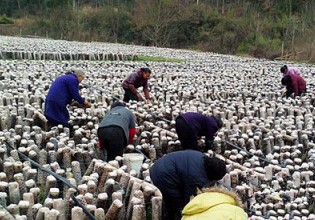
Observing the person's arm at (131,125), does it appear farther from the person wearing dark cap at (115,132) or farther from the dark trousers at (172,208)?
the dark trousers at (172,208)

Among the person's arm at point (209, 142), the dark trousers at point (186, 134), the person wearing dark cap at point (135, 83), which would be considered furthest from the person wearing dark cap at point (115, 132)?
the person wearing dark cap at point (135, 83)

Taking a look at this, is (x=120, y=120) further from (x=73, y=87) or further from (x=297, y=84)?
(x=297, y=84)

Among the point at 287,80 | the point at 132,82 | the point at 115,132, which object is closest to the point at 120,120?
the point at 115,132

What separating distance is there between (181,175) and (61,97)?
3183mm

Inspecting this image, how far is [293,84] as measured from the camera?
10.4 m

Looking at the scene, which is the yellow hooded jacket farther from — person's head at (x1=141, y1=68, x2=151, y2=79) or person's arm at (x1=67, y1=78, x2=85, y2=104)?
person's head at (x1=141, y1=68, x2=151, y2=79)

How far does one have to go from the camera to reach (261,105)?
30.9 ft

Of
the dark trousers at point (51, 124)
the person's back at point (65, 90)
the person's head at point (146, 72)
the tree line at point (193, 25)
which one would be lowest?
the dark trousers at point (51, 124)

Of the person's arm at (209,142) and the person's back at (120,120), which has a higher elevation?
the person's back at (120,120)

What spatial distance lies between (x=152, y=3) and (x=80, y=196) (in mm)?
32287

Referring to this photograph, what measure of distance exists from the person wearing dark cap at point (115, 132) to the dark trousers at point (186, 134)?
0.62m

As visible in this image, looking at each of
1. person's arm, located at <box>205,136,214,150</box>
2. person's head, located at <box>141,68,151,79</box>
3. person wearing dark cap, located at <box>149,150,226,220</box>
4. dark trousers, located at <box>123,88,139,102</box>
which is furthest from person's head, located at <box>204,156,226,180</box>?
dark trousers, located at <box>123,88,139,102</box>

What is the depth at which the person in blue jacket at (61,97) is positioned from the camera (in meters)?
7.11

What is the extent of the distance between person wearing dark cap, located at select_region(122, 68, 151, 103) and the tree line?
19.3 metres
